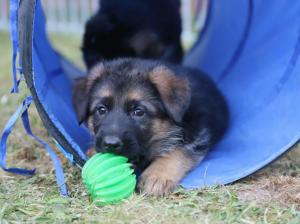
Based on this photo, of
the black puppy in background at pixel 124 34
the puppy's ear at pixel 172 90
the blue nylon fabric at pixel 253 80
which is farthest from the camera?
the black puppy in background at pixel 124 34

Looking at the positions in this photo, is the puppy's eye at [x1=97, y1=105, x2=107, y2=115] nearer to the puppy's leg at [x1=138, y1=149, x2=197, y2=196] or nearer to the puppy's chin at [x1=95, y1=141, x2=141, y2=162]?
the puppy's chin at [x1=95, y1=141, x2=141, y2=162]

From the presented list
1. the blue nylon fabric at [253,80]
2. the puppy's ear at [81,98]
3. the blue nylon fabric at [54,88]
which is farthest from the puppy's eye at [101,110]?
the blue nylon fabric at [253,80]

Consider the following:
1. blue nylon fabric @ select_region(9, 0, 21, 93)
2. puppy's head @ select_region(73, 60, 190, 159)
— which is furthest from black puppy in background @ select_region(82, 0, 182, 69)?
blue nylon fabric @ select_region(9, 0, 21, 93)

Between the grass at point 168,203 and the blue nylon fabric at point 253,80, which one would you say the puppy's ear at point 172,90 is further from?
the grass at point 168,203

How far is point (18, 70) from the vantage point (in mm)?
3773

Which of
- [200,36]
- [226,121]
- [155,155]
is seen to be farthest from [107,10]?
[155,155]

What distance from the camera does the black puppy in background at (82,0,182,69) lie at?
621 centimetres

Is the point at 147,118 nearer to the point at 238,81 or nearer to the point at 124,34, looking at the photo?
the point at 238,81

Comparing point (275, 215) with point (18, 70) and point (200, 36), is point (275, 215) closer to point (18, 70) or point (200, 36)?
point (18, 70)

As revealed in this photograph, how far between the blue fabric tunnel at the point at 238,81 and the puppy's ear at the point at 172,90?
0.49 meters

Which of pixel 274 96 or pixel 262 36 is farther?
pixel 262 36

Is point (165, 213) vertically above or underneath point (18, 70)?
underneath

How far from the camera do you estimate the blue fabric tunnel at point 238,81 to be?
3.78m

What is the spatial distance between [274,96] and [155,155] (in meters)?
1.32
